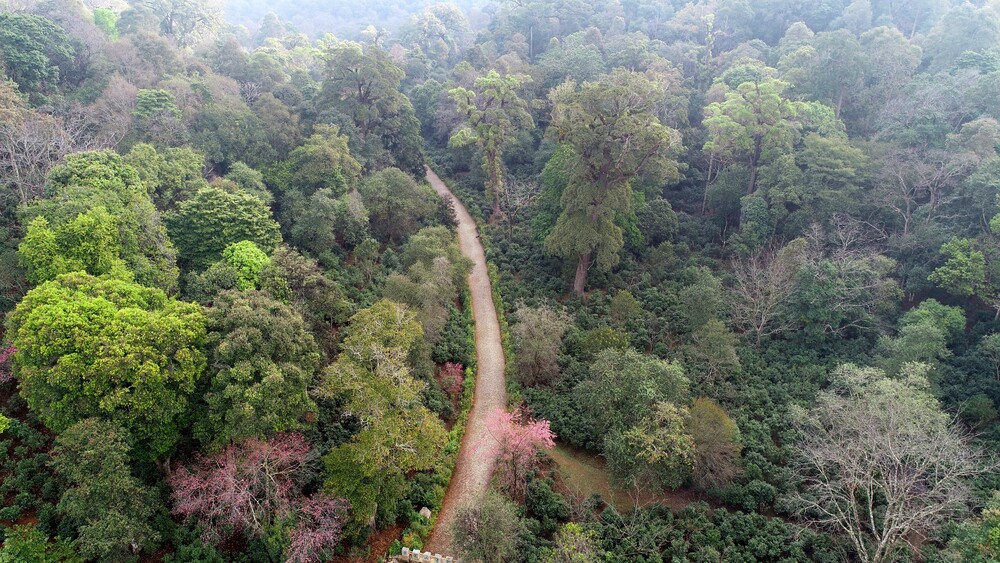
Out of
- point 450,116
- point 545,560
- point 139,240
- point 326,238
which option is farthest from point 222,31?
point 545,560

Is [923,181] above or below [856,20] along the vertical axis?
below

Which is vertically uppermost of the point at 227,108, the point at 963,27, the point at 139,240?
the point at 963,27

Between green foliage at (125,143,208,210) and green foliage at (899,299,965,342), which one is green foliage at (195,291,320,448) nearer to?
green foliage at (125,143,208,210)

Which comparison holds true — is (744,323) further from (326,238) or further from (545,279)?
(326,238)

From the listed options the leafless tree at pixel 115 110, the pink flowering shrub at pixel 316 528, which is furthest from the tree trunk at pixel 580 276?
the leafless tree at pixel 115 110

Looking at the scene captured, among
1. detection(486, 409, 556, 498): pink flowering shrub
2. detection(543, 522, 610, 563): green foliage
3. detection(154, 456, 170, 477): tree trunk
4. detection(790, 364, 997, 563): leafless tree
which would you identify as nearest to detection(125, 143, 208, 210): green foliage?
detection(154, 456, 170, 477): tree trunk

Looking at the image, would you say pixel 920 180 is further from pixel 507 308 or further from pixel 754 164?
pixel 507 308
